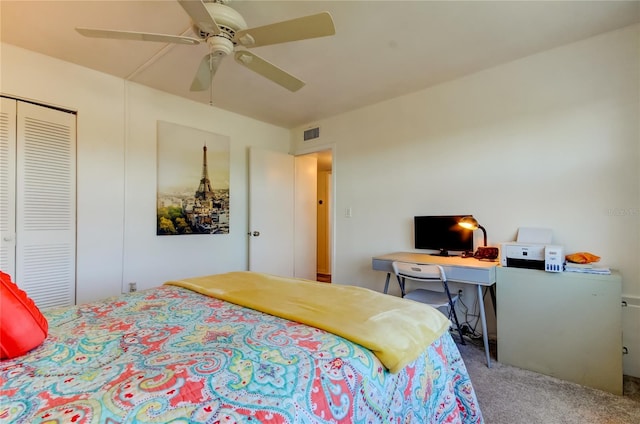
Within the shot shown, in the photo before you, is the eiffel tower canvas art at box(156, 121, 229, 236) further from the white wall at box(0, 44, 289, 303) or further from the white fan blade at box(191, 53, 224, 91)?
the white fan blade at box(191, 53, 224, 91)

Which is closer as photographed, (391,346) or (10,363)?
(10,363)

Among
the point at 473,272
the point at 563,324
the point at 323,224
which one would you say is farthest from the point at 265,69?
the point at 323,224

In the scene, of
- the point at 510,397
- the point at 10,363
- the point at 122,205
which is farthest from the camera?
the point at 122,205

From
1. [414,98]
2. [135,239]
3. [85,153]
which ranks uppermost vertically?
[414,98]

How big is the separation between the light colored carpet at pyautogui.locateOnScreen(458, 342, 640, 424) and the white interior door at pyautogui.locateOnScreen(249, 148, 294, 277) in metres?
2.49

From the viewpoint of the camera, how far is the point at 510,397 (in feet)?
5.79

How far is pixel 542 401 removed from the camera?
68.1 inches

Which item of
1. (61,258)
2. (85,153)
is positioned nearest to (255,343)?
(61,258)

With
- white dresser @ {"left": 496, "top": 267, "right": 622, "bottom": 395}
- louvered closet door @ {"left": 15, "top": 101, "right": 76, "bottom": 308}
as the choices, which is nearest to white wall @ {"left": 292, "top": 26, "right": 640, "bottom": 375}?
white dresser @ {"left": 496, "top": 267, "right": 622, "bottom": 395}

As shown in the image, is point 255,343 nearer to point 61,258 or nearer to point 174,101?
point 61,258

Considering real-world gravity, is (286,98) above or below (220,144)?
above

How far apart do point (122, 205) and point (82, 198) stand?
0.30 m

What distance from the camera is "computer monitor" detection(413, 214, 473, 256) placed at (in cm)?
265

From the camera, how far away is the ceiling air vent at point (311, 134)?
3.96 meters
